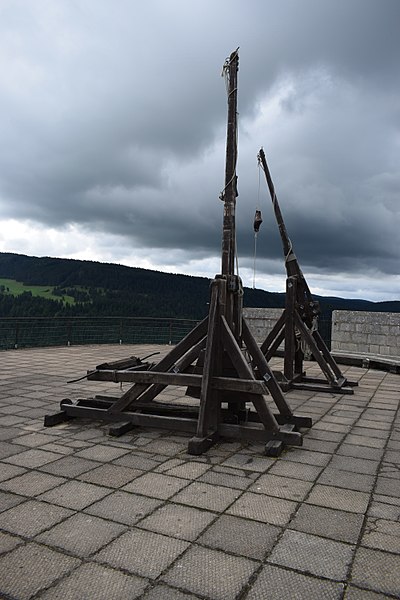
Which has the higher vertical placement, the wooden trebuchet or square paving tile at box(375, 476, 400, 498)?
the wooden trebuchet

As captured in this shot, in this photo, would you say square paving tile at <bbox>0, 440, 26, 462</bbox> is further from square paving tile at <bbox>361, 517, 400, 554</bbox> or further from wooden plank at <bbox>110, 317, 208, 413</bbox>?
square paving tile at <bbox>361, 517, 400, 554</bbox>

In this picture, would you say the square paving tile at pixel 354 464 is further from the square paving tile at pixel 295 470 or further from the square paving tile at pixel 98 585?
the square paving tile at pixel 98 585

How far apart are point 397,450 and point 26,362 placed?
25.0 ft

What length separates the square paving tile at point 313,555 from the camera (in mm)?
2037

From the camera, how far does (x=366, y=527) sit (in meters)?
2.47

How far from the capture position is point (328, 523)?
2500 millimetres

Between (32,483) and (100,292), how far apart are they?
58.5 meters

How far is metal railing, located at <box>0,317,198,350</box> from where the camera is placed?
12.5m

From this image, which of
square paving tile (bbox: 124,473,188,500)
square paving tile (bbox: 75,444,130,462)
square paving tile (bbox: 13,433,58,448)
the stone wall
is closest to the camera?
square paving tile (bbox: 124,473,188,500)

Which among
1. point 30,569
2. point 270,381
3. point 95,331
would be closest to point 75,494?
point 30,569

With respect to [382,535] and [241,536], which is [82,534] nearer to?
[241,536]

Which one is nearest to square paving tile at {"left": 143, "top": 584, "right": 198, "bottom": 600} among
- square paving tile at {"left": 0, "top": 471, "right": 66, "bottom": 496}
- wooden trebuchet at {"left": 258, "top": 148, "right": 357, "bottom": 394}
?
square paving tile at {"left": 0, "top": 471, "right": 66, "bottom": 496}

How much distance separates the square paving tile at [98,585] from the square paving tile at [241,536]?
457 millimetres

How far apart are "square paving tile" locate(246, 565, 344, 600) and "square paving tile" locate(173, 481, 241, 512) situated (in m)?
0.69
